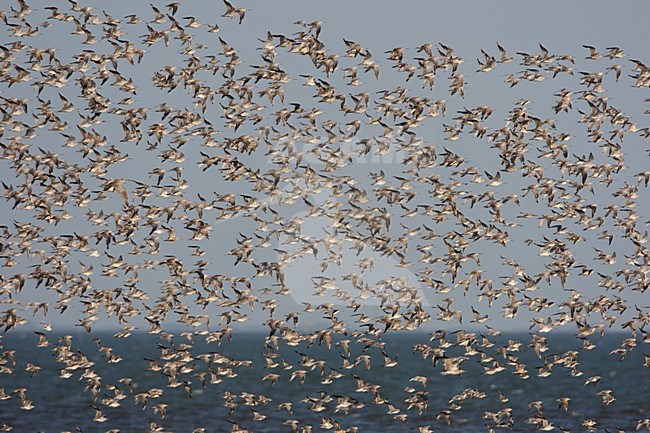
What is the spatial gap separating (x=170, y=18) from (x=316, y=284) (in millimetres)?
14304

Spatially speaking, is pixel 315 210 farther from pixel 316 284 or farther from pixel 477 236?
pixel 477 236

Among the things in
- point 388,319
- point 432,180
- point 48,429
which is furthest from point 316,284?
→ point 48,429

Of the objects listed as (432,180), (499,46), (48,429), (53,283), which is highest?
(499,46)

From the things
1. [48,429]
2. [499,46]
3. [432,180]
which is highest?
[499,46]

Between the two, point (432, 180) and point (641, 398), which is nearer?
point (432, 180)

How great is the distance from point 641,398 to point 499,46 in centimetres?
4513

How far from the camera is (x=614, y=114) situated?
54.5 m

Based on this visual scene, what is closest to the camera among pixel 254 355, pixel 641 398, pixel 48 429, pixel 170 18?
pixel 170 18

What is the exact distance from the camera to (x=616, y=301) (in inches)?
2111

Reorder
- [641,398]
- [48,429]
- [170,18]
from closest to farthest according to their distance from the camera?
[170,18]
[48,429]
[641,398]

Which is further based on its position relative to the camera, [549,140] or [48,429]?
[48,429]

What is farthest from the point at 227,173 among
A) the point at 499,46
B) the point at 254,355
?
the point at 254,355

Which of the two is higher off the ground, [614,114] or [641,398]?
[614,114]

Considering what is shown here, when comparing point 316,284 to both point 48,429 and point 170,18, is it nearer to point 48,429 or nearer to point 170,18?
point 170,18
